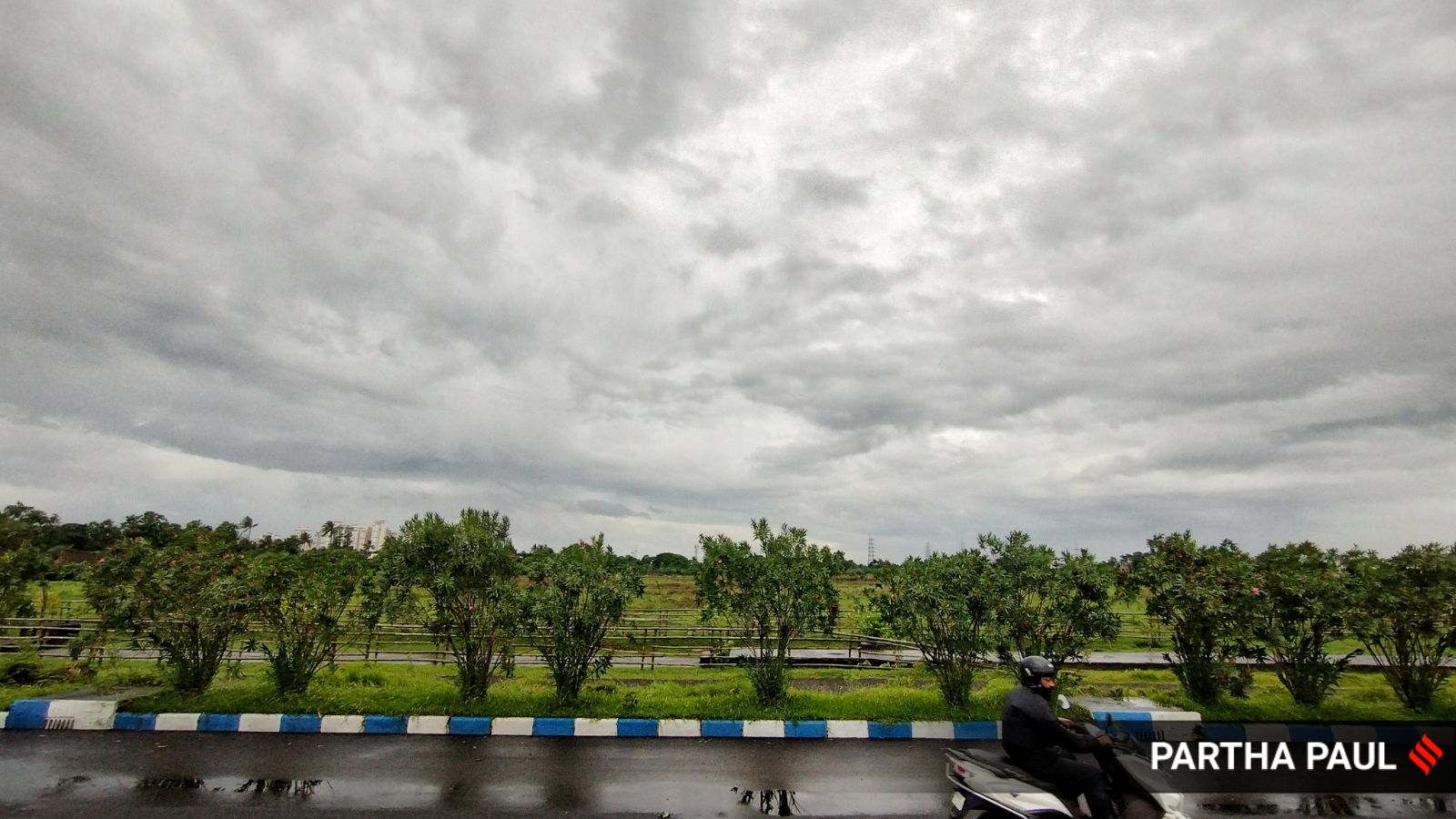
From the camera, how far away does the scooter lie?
17.4 feet

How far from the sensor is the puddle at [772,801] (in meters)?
7.40

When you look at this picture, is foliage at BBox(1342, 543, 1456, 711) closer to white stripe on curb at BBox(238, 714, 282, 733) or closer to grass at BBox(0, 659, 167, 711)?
white stripe on curb at BBox(238, 714, 282, 733)

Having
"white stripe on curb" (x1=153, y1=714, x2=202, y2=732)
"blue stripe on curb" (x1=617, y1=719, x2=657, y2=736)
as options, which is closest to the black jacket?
"blue stripe on curb" (x1=617, y1=719, x2=657, y2=736)

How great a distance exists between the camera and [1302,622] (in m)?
11.9

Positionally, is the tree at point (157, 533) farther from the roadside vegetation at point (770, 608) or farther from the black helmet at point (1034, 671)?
the black helmet at point (1034, 671)

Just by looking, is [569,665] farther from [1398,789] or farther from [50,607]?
[50,607]

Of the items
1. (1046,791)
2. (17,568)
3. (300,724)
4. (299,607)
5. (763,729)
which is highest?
(17,568)

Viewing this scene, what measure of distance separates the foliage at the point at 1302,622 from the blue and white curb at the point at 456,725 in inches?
122

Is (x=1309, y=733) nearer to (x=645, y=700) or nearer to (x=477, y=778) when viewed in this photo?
(x=645, y=700)

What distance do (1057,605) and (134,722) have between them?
1454cm

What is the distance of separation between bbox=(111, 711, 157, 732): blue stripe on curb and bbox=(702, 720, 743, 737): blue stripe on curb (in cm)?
824

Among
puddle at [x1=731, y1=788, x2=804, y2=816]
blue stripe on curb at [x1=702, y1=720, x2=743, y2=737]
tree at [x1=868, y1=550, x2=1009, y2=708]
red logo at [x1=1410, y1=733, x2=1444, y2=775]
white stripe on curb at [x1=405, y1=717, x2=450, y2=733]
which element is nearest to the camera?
puddle at [x1=731, y1=788, x2=804, y2=816]

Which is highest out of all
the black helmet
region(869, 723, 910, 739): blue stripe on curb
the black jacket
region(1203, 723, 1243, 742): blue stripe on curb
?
→ the black helmet

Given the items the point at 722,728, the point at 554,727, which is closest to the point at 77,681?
the point at 554,727
